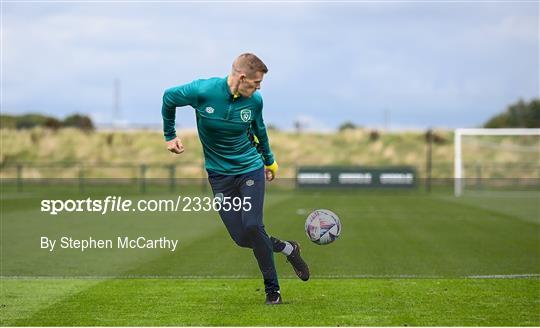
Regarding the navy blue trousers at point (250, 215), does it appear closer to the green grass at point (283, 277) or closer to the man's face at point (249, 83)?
the green grass at point (283, 277)

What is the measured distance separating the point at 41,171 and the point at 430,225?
37.8 metres

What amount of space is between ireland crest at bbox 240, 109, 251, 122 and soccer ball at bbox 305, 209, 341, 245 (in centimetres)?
182

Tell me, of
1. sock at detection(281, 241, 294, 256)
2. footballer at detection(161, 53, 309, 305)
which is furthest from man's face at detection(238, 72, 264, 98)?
sock at detection(281, 241, 294, 256)

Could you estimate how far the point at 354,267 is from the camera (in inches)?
545

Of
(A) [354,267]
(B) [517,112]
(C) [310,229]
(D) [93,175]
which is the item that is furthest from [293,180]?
(C) [310,229]

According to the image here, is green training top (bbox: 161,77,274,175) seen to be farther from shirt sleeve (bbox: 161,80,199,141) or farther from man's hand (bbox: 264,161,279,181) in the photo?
man's hand (bbox: 264,161,279,181)

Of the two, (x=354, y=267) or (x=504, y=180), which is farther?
(x=504, y=180)

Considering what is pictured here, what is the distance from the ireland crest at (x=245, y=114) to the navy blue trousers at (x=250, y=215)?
582 millimetres

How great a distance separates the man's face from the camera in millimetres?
8906

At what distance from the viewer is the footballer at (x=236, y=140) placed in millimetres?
9141

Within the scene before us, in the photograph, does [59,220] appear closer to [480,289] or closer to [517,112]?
[480,289]

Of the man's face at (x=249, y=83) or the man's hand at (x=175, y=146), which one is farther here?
the man's hand at (x=175, y=146)

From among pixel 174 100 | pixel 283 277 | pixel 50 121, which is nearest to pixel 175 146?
pixel 174 100

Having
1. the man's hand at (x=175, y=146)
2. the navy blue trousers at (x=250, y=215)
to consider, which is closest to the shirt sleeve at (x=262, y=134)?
the navy blue trousers at (x=250, y=215)
